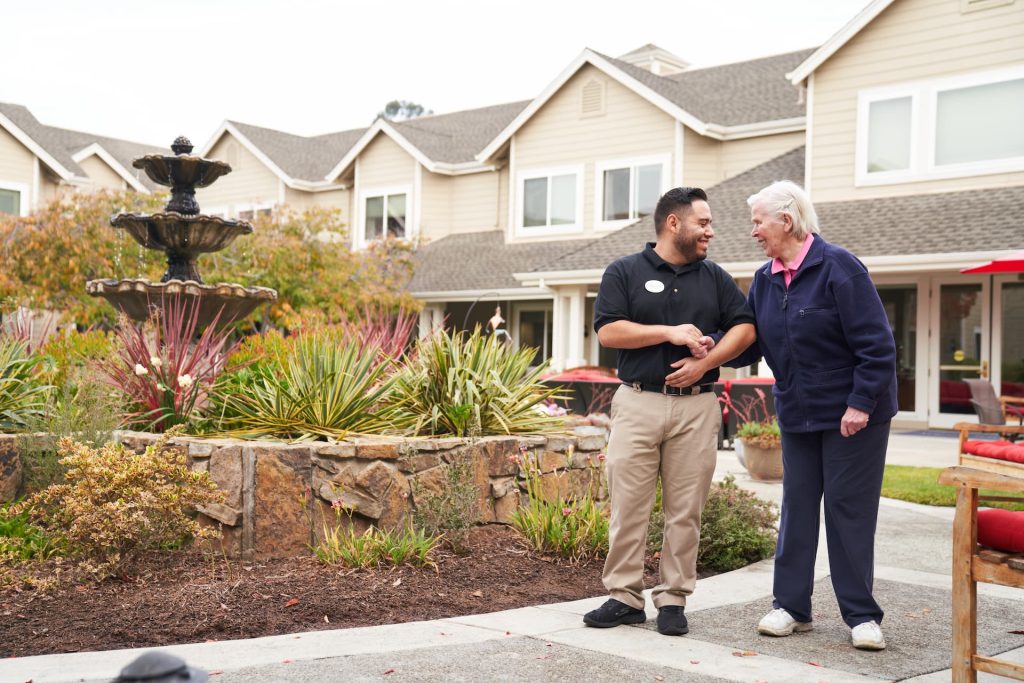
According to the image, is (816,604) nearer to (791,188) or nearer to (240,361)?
(791,188)

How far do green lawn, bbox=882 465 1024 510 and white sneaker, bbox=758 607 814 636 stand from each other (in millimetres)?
4590

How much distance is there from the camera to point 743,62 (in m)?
24.6

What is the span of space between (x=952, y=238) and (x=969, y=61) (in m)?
3.30

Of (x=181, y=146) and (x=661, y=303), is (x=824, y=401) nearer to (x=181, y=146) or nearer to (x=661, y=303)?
(x=661, y=303)

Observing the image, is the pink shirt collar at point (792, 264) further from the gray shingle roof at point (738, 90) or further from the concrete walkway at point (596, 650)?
the gray shingle roof at point (738, 90)

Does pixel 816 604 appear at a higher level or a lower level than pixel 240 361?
lower

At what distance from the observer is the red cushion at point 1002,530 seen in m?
3.91

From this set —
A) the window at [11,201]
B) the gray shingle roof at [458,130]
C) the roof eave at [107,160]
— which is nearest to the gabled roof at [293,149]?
the gray shingle roof at [458,130]

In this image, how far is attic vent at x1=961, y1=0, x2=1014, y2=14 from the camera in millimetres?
16247

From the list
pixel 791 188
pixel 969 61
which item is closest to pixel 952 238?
pixel 969 61

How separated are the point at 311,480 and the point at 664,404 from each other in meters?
2.33

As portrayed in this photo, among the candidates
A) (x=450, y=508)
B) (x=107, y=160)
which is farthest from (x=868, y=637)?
(x=107, y=160)

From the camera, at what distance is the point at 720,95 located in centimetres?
2266

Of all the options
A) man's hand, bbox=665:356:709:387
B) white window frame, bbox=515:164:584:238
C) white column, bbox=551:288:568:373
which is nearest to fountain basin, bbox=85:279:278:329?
man's hand, bbox=665:356:709:387
